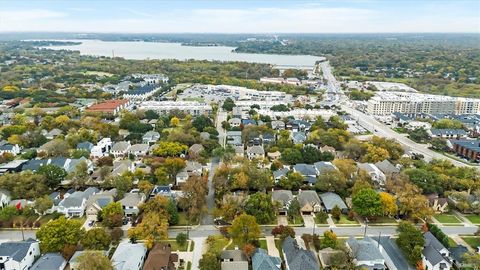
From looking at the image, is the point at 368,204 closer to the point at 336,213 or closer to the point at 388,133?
the point at 336,213

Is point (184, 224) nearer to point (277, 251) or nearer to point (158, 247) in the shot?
point (158, 247)

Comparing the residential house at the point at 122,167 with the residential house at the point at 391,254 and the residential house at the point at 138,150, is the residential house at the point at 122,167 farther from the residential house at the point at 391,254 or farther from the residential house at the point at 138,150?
the residential house at the point at 391,254

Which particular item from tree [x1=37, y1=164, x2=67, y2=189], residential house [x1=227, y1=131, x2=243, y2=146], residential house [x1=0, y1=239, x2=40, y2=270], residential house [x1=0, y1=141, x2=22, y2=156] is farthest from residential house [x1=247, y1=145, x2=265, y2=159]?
residential house [x1=0, y1=141, x2=22, y2=156]

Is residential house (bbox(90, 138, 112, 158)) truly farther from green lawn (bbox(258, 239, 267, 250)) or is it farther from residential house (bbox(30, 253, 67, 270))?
green lawn (bbox(258, 239, 267, 250))

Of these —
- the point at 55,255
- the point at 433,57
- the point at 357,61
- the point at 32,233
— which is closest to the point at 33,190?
the point at 32,233

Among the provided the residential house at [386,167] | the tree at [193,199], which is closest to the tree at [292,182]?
the tree at [193,199]

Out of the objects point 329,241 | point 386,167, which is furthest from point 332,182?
point 329,241
